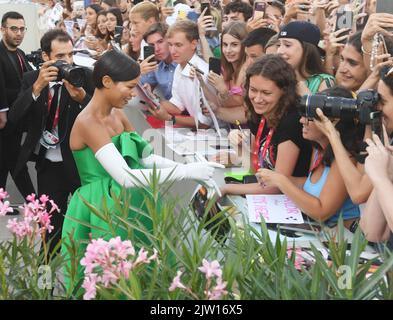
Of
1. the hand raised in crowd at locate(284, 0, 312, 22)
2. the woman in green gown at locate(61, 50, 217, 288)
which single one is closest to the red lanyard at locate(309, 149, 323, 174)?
the woman in green gown at locate(61, 50, 217, 288)

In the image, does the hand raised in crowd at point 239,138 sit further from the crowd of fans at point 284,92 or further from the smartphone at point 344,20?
the smartphone at point 344,20

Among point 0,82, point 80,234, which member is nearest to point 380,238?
point 80,234

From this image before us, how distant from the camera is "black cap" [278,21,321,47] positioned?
4.71m

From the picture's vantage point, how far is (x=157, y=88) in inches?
261

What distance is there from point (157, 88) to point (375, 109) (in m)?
3.46

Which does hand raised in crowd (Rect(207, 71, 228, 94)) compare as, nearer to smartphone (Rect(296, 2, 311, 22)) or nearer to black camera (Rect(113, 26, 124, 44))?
smartphone (Rect(296, 2, 311, 22))

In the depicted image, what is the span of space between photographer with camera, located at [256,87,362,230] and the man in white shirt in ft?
6.52

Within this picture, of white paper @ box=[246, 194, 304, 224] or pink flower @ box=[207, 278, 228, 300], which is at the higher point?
pink flower @ box=[207, 278, 228, 300]

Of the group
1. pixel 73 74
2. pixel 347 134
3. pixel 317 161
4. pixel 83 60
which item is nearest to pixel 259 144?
pixel 317 161

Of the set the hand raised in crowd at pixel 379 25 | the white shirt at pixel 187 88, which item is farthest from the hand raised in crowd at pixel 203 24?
the hand raised in crowd at pixel 379 25

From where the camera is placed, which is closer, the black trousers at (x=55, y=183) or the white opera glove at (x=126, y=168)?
the white opera glove at (x=126, y=168)

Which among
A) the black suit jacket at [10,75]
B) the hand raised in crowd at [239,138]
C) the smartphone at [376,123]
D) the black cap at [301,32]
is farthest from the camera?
the black suit jacket at [10,75]

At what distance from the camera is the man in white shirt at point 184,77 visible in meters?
5.78
